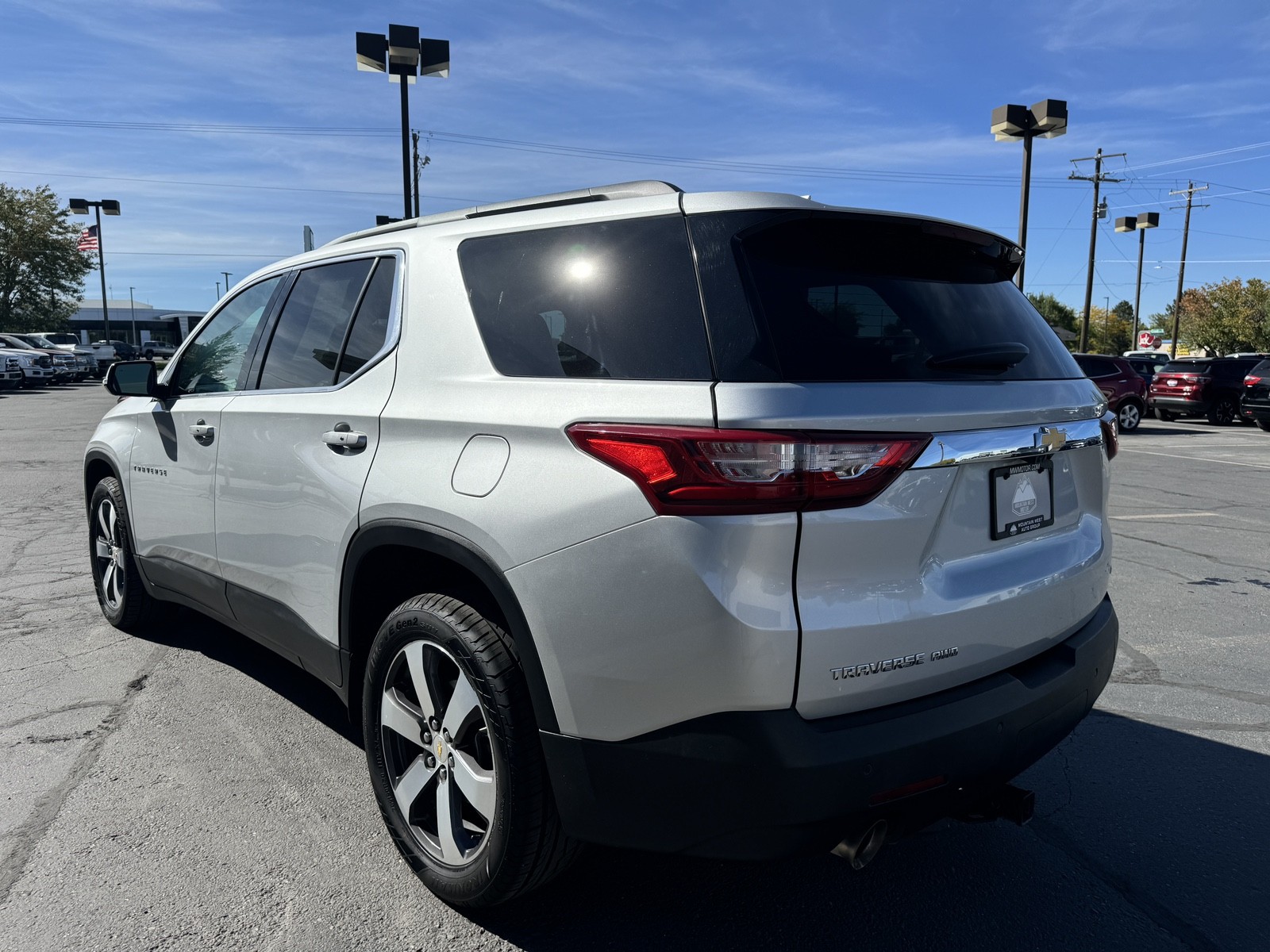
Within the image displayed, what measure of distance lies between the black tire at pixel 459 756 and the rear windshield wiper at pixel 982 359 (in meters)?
1.23

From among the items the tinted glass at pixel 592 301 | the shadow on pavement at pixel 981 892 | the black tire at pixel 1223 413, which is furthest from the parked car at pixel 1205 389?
the tinted glass at pixel 592 301

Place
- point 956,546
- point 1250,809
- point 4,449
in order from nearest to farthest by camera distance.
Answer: point 956,546 < point 1250,809 < point 4,449

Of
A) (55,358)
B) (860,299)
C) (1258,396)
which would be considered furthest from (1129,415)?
(55,358)

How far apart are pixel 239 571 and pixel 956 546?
8.44 ft

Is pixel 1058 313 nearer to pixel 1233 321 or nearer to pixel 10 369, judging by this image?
pixel 1233 321

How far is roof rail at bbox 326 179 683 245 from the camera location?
248cm

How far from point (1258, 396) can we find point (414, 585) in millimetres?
23148

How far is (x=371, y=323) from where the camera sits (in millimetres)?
3045

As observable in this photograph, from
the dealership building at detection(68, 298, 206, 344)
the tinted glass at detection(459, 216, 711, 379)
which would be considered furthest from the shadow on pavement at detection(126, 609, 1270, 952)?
Result: the dealership building at detection(68, 298, 206, 344)

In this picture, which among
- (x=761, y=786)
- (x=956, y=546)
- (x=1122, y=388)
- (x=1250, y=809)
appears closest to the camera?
(x=761, y=786)

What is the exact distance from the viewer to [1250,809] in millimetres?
3186

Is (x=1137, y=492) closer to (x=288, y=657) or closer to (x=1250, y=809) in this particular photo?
(x=1250, y=809)

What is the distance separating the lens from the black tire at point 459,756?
89.6 inches

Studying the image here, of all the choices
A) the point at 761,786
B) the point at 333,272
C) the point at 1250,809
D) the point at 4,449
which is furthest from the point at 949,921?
the point at 4,449
